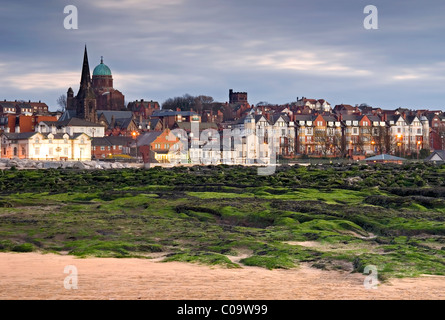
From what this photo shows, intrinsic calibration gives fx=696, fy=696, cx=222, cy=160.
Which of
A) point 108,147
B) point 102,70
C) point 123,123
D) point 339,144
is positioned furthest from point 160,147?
point 102,70

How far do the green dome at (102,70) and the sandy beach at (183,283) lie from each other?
17671cm

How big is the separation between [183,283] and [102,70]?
592ft

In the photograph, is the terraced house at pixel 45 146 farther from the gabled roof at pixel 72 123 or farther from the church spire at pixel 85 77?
the church spire at pixel 85 77

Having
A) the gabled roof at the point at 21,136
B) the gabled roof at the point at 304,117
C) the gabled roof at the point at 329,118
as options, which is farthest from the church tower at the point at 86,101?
the gabled roof at the point at 329,118

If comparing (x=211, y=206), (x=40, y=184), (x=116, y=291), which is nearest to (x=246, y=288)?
(x=116, y=291)

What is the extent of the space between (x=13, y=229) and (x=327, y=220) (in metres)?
10.3

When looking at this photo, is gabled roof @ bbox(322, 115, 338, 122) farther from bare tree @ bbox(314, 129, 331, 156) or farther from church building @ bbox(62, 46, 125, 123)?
church building @ bbox(62, 46, 125, 123)

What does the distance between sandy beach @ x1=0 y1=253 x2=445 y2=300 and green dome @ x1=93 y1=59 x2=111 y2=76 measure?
580 ft

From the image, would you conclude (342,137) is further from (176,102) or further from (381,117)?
(176,102)

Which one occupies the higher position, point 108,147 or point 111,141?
point 111,141

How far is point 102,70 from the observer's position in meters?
190

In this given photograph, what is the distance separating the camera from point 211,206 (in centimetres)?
2772

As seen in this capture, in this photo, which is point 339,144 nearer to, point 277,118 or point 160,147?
point 277,118
